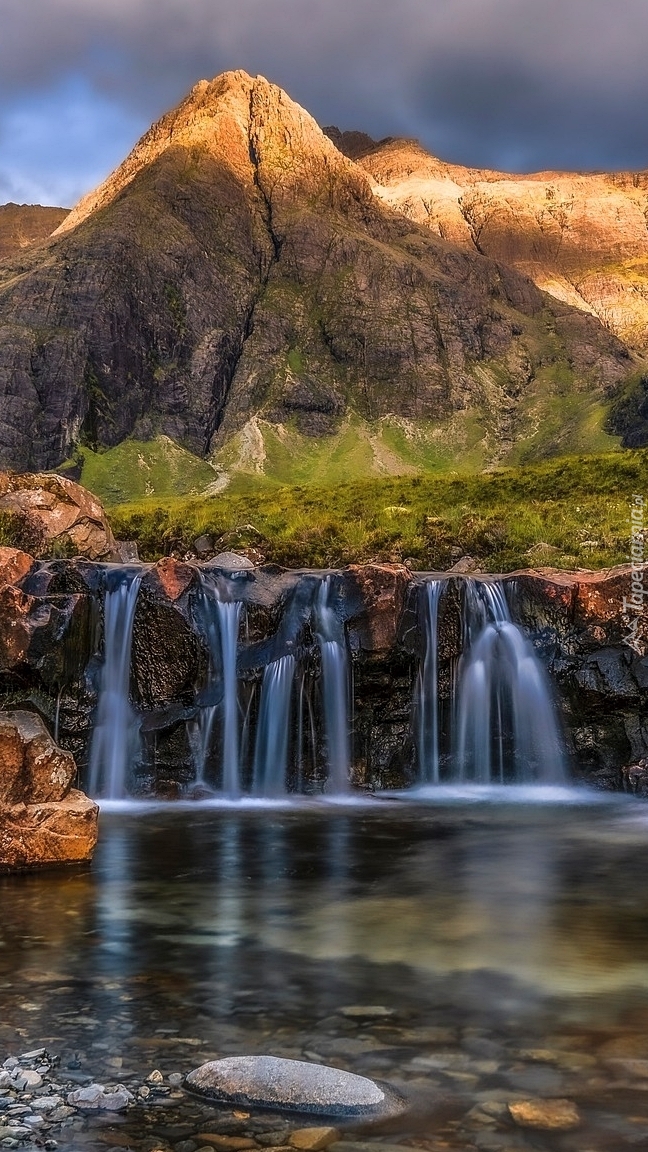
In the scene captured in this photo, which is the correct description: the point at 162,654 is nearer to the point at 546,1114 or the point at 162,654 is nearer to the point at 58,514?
the point at 58,514

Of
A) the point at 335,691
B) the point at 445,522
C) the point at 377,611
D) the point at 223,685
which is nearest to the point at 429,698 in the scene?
the point at 335,691

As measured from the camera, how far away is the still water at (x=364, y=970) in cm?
792

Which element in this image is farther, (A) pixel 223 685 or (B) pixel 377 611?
(B) pixel 377 611

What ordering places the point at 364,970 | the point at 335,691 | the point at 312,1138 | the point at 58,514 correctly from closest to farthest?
1. the point at 312,1138
2. the point at 364,970
3. the point at 335,691
4. the point at 58,514

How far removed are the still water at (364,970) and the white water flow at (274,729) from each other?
5942 millimetres

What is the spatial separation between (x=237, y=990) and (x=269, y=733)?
16.3 metres

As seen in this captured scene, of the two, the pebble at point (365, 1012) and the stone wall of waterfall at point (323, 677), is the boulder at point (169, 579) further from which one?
the pebble at point (365, 1012)

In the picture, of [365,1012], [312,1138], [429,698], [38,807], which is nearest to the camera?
[312,1138]

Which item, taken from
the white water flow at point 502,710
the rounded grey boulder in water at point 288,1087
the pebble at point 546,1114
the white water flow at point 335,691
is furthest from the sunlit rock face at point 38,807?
the white water flow at point 502,710

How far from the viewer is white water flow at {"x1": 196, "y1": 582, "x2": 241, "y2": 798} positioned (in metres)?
26.3

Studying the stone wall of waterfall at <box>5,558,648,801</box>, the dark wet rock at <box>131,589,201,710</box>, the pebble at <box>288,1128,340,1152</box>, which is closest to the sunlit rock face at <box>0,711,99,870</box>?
the stone wall of waterfall at <box>5,558,648,801</box>

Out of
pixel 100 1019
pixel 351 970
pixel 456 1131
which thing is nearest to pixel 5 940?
pixel 100 1019

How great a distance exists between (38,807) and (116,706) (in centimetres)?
1018

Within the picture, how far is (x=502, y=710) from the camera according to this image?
27.6 metres
